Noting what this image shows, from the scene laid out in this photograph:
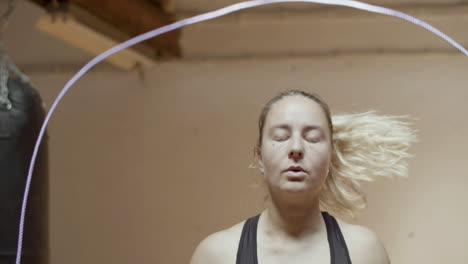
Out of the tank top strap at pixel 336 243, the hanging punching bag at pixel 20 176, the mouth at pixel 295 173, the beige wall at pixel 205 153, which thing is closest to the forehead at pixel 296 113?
the mouth at pixel 295 173

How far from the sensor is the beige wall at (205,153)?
13.1 feet

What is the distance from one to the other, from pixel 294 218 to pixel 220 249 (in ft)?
0.69

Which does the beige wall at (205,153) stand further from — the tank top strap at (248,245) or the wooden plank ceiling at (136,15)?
the tank top strap at (248,245)

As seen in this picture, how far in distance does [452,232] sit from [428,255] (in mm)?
175

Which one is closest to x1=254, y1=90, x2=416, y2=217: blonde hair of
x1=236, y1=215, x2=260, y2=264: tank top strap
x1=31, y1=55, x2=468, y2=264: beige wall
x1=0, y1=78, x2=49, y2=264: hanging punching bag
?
x1=236, y1=215, x2=260, y2=264: tank top strap

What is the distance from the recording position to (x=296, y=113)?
195cm

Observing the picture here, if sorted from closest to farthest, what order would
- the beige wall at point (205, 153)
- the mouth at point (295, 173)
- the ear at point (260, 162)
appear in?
1. the mouth at point (295, 173)
2. the ear at point (260, 162)
3. the beige wall at point (205, 153)

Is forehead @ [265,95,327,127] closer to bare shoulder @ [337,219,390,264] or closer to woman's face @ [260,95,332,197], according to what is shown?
woman's face @ [260,95,332,197]

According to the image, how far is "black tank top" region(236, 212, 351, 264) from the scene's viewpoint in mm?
1917

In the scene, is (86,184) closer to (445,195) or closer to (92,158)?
(92,158)

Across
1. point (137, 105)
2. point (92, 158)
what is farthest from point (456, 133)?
point (92, 158)

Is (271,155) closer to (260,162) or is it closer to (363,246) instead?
→ (260,162)

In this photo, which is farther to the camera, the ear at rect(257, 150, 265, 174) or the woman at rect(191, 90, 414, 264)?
Result: the ear at rect(257, 150, 265, 174)

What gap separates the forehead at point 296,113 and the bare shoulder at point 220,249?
0.31 meters
